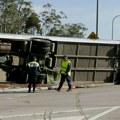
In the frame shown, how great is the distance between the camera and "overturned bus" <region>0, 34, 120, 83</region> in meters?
23.8

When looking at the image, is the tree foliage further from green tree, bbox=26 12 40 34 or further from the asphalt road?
the asphalt road

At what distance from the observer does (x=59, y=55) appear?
24719 mm

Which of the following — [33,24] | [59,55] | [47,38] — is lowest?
[59,55]

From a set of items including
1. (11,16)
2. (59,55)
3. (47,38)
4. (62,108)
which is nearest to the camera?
(62,108)

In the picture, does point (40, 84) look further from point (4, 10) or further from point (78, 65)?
point (4, 10)

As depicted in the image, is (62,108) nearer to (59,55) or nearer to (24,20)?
(59,55)

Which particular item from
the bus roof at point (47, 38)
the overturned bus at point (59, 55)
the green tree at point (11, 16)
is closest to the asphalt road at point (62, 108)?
the bus roof at point (47, 38)

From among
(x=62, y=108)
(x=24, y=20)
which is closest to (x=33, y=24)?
(x=24, y=20)

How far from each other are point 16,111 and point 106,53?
46.2 feet

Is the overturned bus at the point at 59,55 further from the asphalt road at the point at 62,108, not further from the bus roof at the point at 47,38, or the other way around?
the asphalt road at the point at 62,108

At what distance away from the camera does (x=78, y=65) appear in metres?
25.8

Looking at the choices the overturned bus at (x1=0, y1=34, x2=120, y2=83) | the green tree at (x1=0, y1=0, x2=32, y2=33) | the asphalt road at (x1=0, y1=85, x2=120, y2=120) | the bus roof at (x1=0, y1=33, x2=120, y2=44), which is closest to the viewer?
the asphalt road at (x1=0, y1=85, x2=120, y2=120)

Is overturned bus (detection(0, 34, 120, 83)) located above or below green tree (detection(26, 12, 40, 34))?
below

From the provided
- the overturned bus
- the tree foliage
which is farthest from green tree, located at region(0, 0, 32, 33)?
the overturned bus
